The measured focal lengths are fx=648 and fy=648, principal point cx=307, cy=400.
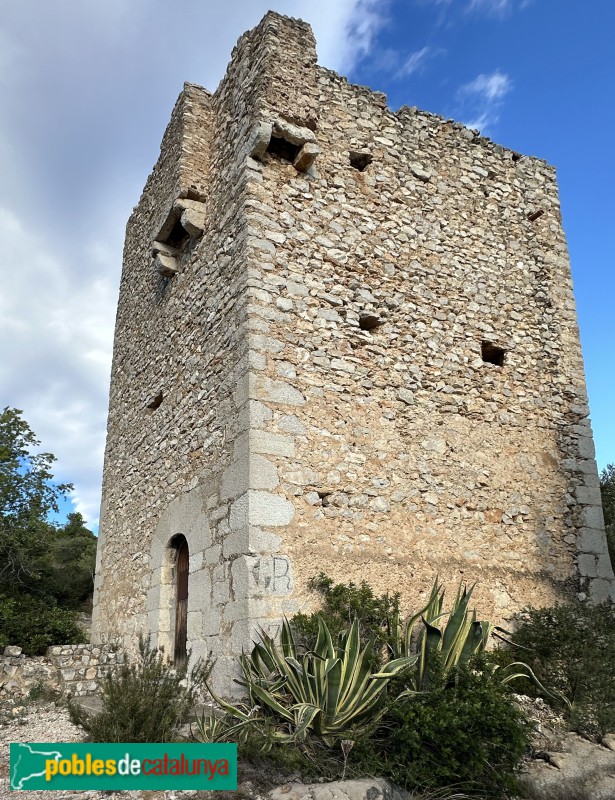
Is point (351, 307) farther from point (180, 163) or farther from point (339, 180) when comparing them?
point (180, 163)

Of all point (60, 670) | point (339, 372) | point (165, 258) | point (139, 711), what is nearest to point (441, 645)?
point (139, 711)

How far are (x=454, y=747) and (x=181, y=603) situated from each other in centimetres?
383

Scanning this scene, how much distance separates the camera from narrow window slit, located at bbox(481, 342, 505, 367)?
7.53 meters

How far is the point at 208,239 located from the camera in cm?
742

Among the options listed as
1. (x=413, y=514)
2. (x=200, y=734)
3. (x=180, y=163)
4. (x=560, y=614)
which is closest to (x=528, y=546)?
(x=560, y=614)

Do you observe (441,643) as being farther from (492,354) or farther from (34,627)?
(34,627)

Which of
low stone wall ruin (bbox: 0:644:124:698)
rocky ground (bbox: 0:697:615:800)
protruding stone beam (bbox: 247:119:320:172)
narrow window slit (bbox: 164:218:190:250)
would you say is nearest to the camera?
rocky ground (bbox: 0:697:615:800)

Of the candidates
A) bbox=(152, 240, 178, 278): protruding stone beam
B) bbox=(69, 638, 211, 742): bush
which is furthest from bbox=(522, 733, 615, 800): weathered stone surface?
bbox=(152, 240, 178, 278): protruding stone beam

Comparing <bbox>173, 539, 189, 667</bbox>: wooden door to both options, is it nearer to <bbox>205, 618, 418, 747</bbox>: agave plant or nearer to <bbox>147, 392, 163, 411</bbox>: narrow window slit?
<bbox>147, 392, 163, 411</bbox>: narrow window slit

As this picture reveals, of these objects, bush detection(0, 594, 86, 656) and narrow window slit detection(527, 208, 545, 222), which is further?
bush detection(0, 594, 86, 656)

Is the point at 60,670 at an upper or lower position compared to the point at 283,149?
lower

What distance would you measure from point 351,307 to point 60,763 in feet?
15.2

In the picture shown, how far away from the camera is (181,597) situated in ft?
23.3
